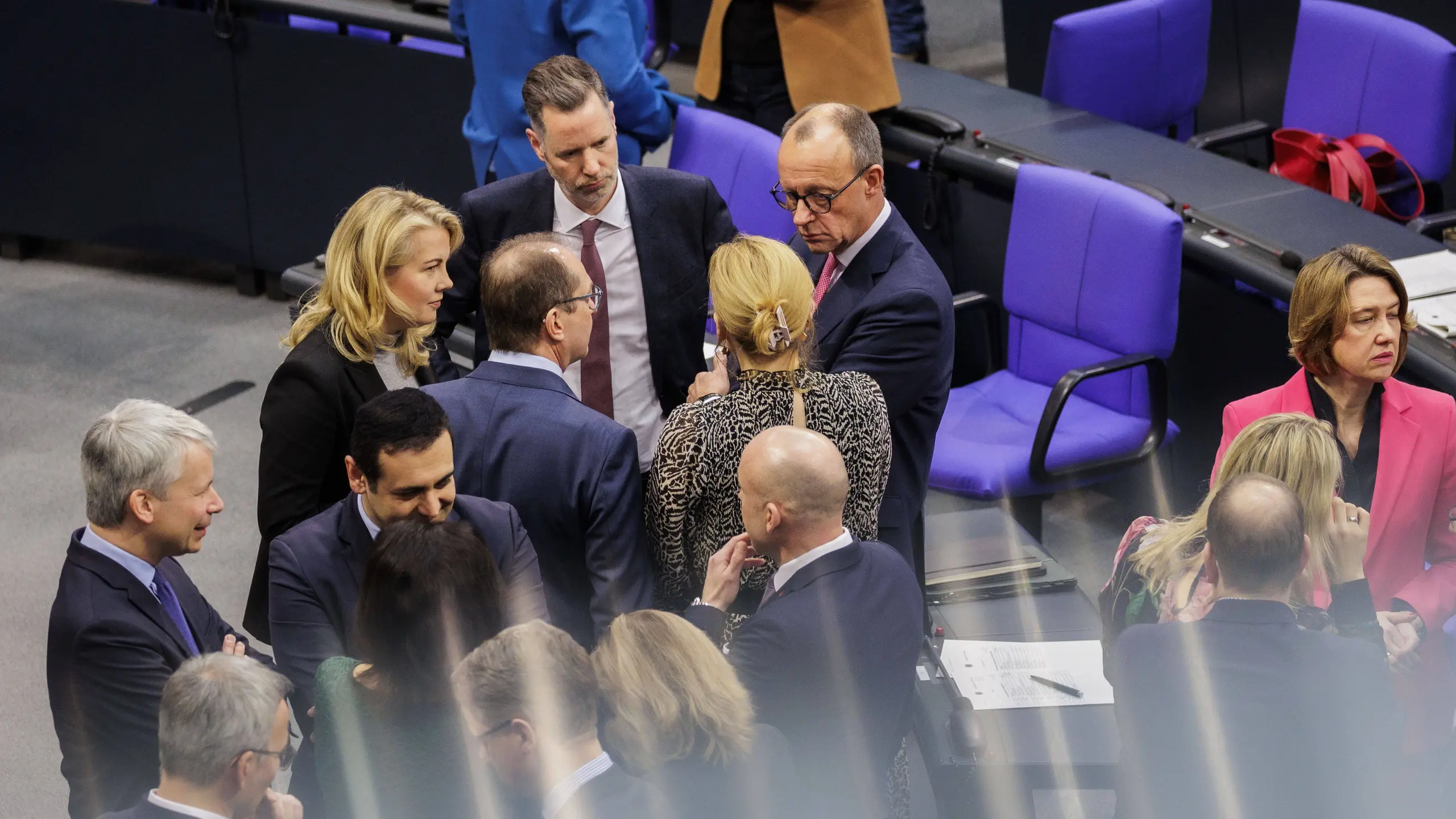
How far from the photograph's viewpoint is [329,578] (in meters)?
2.41

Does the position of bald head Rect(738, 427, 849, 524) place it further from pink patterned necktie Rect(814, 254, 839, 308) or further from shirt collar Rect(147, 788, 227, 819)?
shirt collar Rect(147, 788, 227, 819)

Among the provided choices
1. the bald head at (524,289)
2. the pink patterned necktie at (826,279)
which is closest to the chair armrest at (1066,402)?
the pink patterned necktie at (826,279)

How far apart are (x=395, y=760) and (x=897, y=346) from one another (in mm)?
1385

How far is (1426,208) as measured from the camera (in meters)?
5.18

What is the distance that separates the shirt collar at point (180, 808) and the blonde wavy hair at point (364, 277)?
99 cm

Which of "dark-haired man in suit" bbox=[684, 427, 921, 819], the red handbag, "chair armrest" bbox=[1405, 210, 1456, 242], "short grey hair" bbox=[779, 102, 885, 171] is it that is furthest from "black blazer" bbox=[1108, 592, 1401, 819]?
the red handbag

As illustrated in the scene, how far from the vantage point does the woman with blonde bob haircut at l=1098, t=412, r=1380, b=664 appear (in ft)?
8.73

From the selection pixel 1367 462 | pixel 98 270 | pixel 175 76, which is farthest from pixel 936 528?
pixel 98 270

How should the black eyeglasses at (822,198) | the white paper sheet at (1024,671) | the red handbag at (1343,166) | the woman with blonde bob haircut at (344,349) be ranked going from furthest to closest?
1. the red handbag at (1343,166)
2. the black eyeglasses at (822,198)
3. the white paper sheet at (1024,671)
4. the woman with blonde bob haircut at (344,349)

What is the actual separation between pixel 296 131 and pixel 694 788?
4616mm

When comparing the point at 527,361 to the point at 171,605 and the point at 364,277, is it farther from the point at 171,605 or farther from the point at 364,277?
the point at 171,605

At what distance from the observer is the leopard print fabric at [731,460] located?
2533 mm

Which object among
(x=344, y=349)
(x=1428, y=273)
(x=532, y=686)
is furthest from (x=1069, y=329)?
(x=532, y=686)

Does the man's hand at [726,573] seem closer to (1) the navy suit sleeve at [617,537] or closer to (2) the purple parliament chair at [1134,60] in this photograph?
(1) the navy suit sleeve at [617,537]
